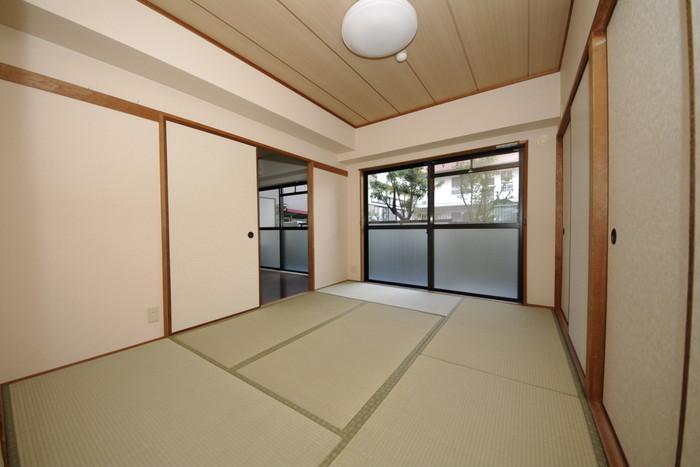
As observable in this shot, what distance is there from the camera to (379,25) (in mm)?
1619

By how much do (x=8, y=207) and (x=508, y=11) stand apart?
3.71 meters

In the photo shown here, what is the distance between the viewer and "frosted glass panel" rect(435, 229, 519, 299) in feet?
10.0

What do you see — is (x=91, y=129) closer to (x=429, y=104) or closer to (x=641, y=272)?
(x=641, y=272)

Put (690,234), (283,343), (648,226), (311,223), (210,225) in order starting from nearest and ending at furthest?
(690,234)
(648,226)
(283,343)
(210,225)
(311,223)

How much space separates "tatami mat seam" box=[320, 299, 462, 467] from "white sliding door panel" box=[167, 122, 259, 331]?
74.7 inches

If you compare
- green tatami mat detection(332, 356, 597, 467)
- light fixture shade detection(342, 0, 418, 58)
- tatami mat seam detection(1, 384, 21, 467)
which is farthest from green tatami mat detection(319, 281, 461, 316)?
tatami mat seam detection(1, 384, 21, 467)

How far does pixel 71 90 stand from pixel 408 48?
8.78 feet

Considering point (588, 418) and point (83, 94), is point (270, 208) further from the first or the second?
point (588, 418)

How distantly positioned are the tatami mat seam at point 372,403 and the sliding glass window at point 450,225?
169 cm

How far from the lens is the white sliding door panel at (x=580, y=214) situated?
148 centimetres

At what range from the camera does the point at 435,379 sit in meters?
1.50

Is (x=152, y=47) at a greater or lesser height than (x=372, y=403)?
greater

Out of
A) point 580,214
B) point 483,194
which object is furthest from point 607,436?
point 483,194

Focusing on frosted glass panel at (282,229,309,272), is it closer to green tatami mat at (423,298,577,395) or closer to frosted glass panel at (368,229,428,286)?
frosted glass panel at (368,229,428,286)
